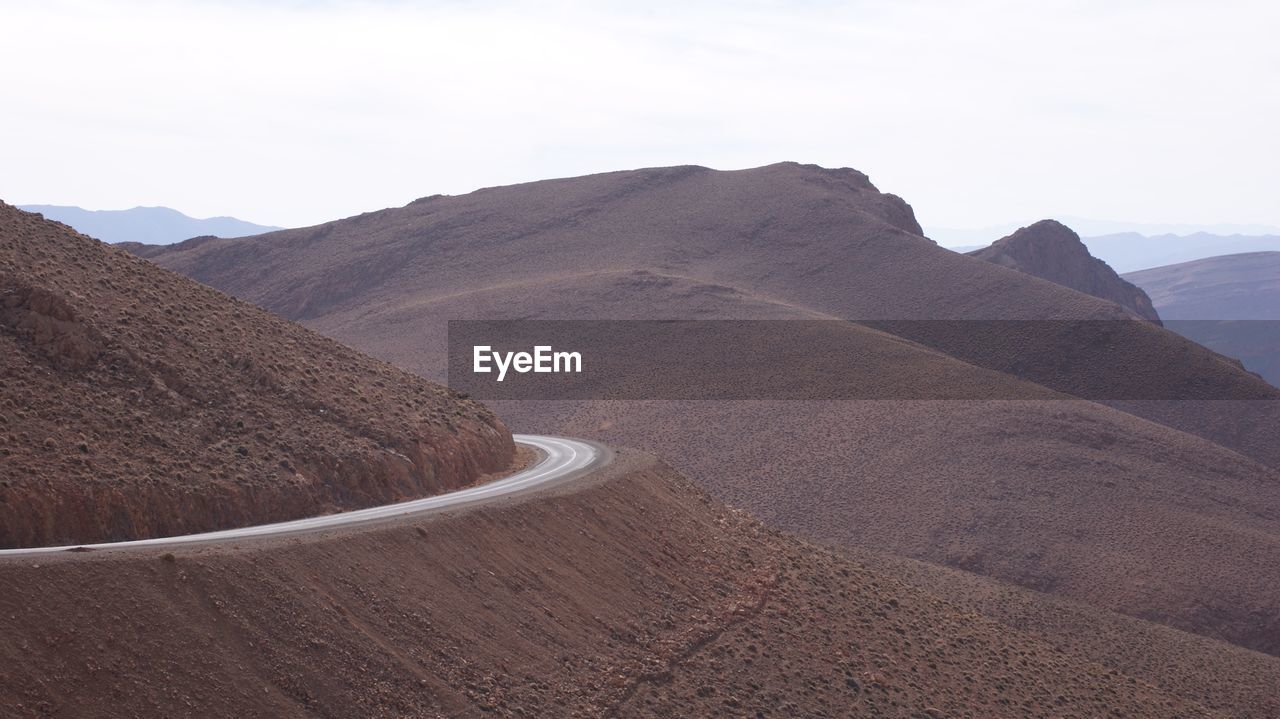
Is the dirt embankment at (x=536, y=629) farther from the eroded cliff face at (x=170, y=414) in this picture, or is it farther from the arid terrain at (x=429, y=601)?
the eroded cliff face at (x=170, y=414)

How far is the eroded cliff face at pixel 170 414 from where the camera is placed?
2292 cm

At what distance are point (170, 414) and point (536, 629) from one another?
8614 millimetres

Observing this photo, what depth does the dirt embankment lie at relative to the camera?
1816 cm

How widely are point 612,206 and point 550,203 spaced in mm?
5913

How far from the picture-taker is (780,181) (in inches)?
4579

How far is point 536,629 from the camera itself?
2488 cm

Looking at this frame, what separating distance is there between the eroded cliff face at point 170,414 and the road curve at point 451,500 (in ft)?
2.02

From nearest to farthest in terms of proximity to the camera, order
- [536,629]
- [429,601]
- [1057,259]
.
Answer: [429,601]
[536,629]
[1057,259]
